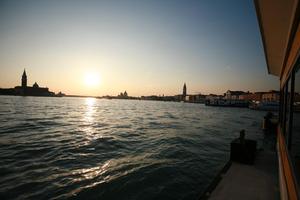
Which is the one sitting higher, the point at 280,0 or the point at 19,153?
Result: the point at 280,0

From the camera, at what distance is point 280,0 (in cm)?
318

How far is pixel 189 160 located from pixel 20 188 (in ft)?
23.6

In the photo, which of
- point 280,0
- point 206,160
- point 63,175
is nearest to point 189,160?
point 206,160

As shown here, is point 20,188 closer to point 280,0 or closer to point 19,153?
point 19,153

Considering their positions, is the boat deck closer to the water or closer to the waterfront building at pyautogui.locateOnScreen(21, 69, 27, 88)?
the water

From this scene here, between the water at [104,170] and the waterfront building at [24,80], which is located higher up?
the waterfront building at [24,80]

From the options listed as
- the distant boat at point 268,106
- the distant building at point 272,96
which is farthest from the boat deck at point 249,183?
the distant building at point 272,96

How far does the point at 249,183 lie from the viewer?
5.45m

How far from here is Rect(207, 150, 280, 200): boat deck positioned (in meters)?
4.72

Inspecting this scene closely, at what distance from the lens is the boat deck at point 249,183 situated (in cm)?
472

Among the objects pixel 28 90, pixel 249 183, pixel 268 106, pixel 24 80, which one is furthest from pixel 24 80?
pixel 249 183

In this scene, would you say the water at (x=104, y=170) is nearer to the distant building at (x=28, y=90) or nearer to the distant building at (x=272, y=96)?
the distant building at (x=272, y=96)

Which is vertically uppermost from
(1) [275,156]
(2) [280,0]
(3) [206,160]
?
(2) [280,0]

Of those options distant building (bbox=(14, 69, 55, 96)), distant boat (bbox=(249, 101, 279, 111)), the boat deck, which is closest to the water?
the boat deck
